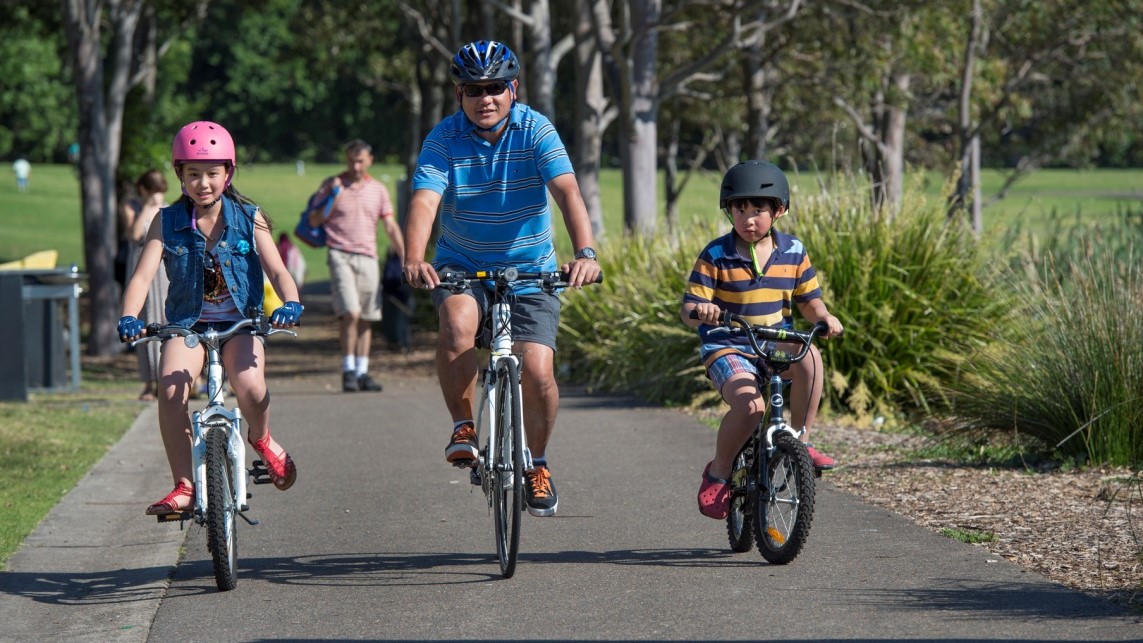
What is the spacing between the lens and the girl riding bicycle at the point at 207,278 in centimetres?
608

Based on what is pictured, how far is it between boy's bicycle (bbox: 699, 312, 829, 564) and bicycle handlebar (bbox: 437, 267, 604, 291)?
0.63 meters

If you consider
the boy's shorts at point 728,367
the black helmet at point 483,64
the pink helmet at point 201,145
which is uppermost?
the black helmet at point 483,64

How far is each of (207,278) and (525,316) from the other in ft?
4.06

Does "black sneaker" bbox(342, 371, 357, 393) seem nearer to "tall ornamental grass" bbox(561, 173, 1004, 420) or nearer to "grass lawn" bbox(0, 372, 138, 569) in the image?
"grass lawn" bbox(0, 372, 138, 569)

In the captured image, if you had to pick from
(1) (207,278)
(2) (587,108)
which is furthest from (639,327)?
(2) (587,108)

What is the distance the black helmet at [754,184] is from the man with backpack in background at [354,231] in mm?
6914

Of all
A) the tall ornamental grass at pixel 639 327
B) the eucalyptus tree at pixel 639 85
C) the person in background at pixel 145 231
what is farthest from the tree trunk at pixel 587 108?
the person in background at pixel 145 231

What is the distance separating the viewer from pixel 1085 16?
23.0m

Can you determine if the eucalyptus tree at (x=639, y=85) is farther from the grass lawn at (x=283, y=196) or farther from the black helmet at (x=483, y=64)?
the grass lawn at (x=283, y=196)

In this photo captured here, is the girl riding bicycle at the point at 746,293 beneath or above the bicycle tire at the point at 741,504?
above

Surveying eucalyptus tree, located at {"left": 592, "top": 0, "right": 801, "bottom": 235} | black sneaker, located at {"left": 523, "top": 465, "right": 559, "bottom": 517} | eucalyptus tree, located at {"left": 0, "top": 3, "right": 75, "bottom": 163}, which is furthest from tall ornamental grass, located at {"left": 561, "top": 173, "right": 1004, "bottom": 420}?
eucalyptus tree, located at {"left": 0, "top": 3, "right": 75, "bottom": 163}

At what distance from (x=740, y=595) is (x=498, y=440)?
1.09m

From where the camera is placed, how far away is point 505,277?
5.92 m

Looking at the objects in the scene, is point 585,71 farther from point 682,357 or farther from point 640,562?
point 640,562
